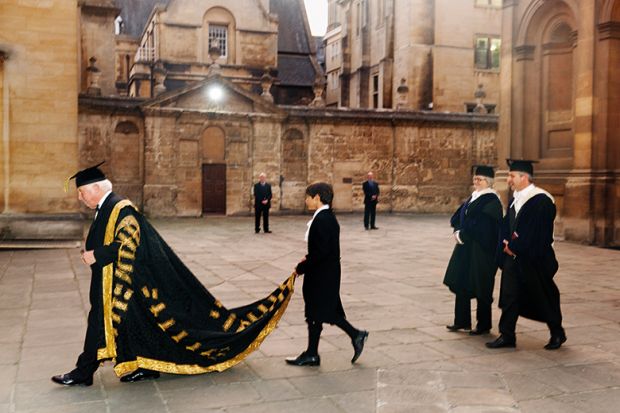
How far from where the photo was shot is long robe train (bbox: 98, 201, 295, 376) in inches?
216

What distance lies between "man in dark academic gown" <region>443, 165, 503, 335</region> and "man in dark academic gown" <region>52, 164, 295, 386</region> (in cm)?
283

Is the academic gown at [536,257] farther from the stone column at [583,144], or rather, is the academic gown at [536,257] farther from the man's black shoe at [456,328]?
the stone column at [583,144]

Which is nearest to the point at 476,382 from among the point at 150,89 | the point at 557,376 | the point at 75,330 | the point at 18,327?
the point at 557,376

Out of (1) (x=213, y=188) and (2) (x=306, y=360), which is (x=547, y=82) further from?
(2) (x=306, y=360)

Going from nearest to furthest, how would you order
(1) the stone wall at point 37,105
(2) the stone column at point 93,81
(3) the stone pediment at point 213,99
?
(1) the stone wall at point 37,105, (2) the stone column at point 93,81, (3) the stone pediment at point 213,99

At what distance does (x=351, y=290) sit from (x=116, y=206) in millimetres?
5548

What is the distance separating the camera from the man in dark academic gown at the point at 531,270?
22.8ft

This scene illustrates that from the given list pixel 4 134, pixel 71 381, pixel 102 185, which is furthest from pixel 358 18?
pixel 71 381

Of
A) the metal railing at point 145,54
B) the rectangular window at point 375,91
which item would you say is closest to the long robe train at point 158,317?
the metal railing at point 145,54

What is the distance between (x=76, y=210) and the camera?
54.7 feet

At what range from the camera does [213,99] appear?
2886cm

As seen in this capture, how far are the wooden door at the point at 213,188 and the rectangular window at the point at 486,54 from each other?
18491mm

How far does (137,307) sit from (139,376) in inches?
25.3

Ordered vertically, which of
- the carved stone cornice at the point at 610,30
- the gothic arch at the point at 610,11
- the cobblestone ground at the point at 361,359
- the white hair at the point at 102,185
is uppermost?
the gothic arch at the point at 610,11
